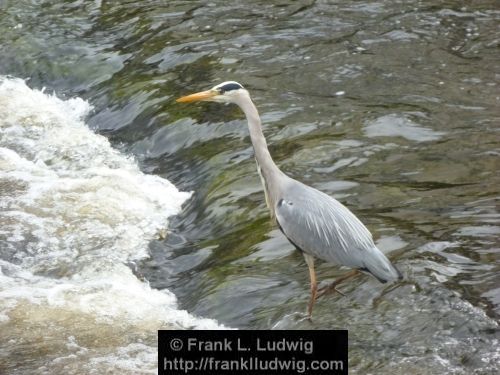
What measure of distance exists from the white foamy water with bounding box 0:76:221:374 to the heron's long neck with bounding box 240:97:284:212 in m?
1.09

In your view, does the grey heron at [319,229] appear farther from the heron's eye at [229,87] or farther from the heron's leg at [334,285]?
the heron's eye at [229,87]

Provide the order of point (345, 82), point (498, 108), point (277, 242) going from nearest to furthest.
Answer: point (277, 242)
point (498, 108)
point (345, 82)

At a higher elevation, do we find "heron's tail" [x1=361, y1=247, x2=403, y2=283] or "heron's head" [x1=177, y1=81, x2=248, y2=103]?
"heron's head" [x1=177, y1=81, x2=248, y2=103]

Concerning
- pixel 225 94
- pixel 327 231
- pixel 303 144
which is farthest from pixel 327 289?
pixel 303 144

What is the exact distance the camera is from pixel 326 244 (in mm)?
6352

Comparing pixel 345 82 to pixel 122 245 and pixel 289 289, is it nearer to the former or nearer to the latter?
pixel 122 245

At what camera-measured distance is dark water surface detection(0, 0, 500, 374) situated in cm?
659

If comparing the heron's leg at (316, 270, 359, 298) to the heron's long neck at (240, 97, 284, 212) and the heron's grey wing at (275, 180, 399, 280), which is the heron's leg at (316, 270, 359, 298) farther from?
the heron's long neck at (240, 97, 284, 212)

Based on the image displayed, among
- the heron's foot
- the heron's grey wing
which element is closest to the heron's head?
the heron's grey wing

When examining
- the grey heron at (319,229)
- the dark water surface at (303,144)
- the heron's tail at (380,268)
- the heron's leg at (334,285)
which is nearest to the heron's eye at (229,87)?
the grey heron at (319,229)

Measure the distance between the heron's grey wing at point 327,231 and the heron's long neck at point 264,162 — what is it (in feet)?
0.44

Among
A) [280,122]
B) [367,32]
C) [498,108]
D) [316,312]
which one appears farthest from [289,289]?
[367,32]

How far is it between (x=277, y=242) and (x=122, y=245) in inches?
71.5

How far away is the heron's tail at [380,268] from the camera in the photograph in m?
6.07
